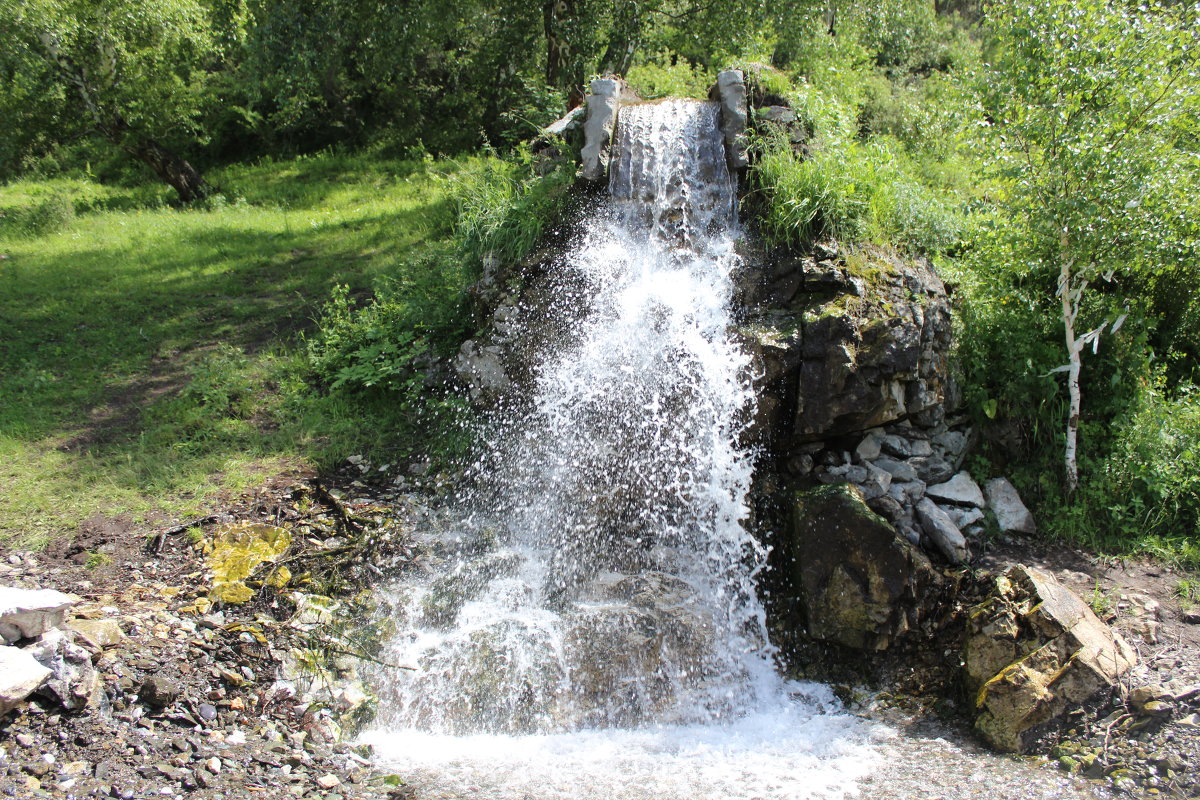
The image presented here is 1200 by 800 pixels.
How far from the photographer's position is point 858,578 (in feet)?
17.2

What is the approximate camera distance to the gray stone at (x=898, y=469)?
5961 mm

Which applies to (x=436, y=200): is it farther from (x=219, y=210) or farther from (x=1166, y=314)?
(x=1166, y=314)

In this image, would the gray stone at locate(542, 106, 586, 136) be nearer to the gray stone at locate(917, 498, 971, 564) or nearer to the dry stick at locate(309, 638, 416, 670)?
the gray stone at locate(917, 498, 971, 564)

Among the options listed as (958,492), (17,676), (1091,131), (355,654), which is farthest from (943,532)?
(17,676)

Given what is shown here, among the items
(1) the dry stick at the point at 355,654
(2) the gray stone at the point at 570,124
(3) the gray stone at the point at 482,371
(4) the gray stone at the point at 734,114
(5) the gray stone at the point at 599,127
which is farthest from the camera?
(2) the gray stone at the point at 570,124

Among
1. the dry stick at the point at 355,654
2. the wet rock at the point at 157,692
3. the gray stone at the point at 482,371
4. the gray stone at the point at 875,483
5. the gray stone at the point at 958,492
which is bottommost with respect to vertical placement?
the dry stick at the point at 355,654

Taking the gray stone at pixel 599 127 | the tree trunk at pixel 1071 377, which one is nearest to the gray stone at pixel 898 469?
the tree trunk at pixel 1071 377

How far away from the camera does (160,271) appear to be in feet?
33.4

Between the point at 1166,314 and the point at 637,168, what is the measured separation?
491 cm

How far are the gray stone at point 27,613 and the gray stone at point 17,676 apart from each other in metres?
0.12

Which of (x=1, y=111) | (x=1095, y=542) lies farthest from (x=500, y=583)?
(x=1, y=111)

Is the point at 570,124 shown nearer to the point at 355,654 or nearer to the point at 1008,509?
the point at 1008,509

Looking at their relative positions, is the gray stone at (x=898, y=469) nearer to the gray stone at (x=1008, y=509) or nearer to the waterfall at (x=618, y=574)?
the gray stone at (x=1008, y=509)

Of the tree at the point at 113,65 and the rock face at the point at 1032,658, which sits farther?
the tree at the point at 113,65
